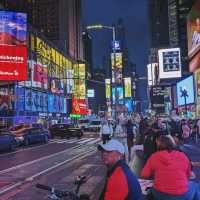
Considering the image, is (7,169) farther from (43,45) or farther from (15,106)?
(43,45)

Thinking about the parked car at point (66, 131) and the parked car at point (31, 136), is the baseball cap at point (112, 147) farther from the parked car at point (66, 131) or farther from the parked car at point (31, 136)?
the parked car at point (66, 131)

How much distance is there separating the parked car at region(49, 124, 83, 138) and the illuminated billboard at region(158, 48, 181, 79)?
3126 cm

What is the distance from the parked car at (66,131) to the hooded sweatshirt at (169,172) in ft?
168

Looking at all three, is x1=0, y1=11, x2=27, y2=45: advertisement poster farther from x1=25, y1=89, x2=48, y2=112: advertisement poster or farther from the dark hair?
the dark hair

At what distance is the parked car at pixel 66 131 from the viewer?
58.5m

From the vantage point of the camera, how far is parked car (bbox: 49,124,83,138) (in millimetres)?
58500

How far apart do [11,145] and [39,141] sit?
10193 millimetres

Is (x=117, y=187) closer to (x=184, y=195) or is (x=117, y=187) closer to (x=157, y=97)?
(x=184, y=195)

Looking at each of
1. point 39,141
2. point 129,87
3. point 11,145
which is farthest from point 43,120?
point 11,145

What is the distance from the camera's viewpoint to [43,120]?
8819 cm

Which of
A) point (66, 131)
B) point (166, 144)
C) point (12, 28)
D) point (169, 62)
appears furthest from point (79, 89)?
point (166, 144)

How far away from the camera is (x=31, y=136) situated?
44.5 metres

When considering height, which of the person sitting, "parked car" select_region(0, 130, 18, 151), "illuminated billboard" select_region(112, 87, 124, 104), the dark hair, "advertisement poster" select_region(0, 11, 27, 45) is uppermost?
"advertisement poster" select_region(0, 11, 27, 45)

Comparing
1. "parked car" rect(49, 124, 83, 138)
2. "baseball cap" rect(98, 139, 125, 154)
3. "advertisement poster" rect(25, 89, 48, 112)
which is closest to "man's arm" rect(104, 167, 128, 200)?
"baseball cap" rect(98, 139, 125, 154)
